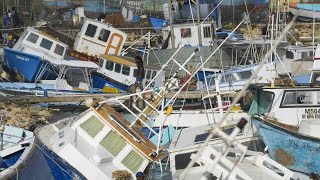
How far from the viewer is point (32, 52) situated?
26.9 metres

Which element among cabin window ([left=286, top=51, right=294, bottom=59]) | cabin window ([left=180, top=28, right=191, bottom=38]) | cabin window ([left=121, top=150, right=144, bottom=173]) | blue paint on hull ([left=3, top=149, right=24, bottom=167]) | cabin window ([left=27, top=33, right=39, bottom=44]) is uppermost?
blue paint on hull ([left=3, top=149, right=24, bottom=167])

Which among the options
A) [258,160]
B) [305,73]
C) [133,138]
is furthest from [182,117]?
[258,160]

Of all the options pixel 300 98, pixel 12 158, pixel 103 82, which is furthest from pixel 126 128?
pixel 103 82

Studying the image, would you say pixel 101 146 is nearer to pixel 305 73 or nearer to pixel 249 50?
pixel 305 73

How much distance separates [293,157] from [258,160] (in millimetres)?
2865

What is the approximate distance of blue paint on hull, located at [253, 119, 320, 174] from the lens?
13602mm

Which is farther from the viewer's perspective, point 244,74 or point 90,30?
point 90,30

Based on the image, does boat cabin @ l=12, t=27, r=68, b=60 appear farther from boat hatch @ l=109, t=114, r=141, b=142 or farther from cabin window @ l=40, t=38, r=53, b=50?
boat hatch @ l=109, t=114, r=141, b=142

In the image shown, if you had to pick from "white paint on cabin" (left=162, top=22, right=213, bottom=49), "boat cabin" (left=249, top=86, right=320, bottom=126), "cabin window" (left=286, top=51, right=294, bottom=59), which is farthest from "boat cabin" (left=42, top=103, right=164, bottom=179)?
"white paint on cabin" (left=162, top=22, right=213, bottom=49)

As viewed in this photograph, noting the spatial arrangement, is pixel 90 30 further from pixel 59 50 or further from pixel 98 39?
pixel 59 50

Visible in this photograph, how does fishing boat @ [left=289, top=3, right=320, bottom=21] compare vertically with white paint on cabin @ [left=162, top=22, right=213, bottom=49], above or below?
below

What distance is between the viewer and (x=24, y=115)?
20.8 metres

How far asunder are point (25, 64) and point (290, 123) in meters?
14.1

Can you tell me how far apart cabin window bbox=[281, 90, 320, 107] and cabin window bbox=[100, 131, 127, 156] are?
3.89 meters
